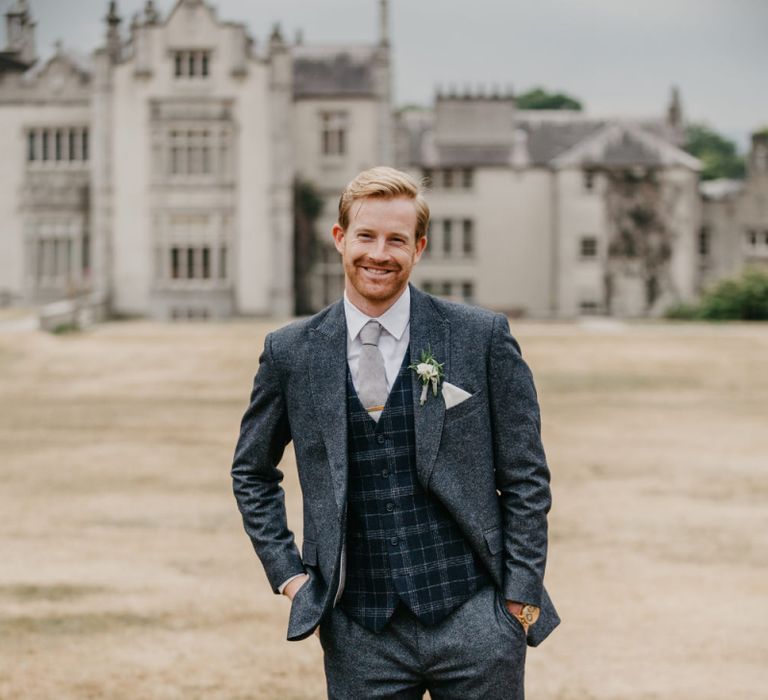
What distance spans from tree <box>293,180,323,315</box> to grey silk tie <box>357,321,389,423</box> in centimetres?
3864

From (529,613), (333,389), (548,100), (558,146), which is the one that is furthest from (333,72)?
(548,100)

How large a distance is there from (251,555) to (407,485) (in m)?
6.25

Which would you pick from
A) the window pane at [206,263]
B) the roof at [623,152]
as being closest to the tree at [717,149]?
the roof at [623,152]

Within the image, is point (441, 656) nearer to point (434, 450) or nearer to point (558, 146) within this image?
point (434, 450)

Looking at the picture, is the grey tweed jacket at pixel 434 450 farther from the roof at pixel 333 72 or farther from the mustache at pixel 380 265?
the roof at pixel 333 72

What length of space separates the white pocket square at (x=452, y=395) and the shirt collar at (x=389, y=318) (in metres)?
0.24

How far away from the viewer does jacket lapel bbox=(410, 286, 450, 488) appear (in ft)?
11.4

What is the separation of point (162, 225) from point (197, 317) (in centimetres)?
335

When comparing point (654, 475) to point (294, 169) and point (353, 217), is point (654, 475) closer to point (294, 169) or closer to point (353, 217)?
point (353, 217)

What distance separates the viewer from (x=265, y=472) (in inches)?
148

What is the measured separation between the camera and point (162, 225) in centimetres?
4050

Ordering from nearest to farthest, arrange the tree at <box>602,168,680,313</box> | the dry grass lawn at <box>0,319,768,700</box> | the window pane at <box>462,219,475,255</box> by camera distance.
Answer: the dry grass lawn at <box>0,319,768,700</box> → the tree at <box>602,168,680,313</box> → the window pane at <box>462,219,475,255</box>

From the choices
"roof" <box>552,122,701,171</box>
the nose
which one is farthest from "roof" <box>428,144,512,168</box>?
the nose

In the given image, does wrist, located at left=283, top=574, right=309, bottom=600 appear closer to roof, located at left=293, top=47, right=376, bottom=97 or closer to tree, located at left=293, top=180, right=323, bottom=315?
tree, located at left=293, top=180, right=323, bottom=315
